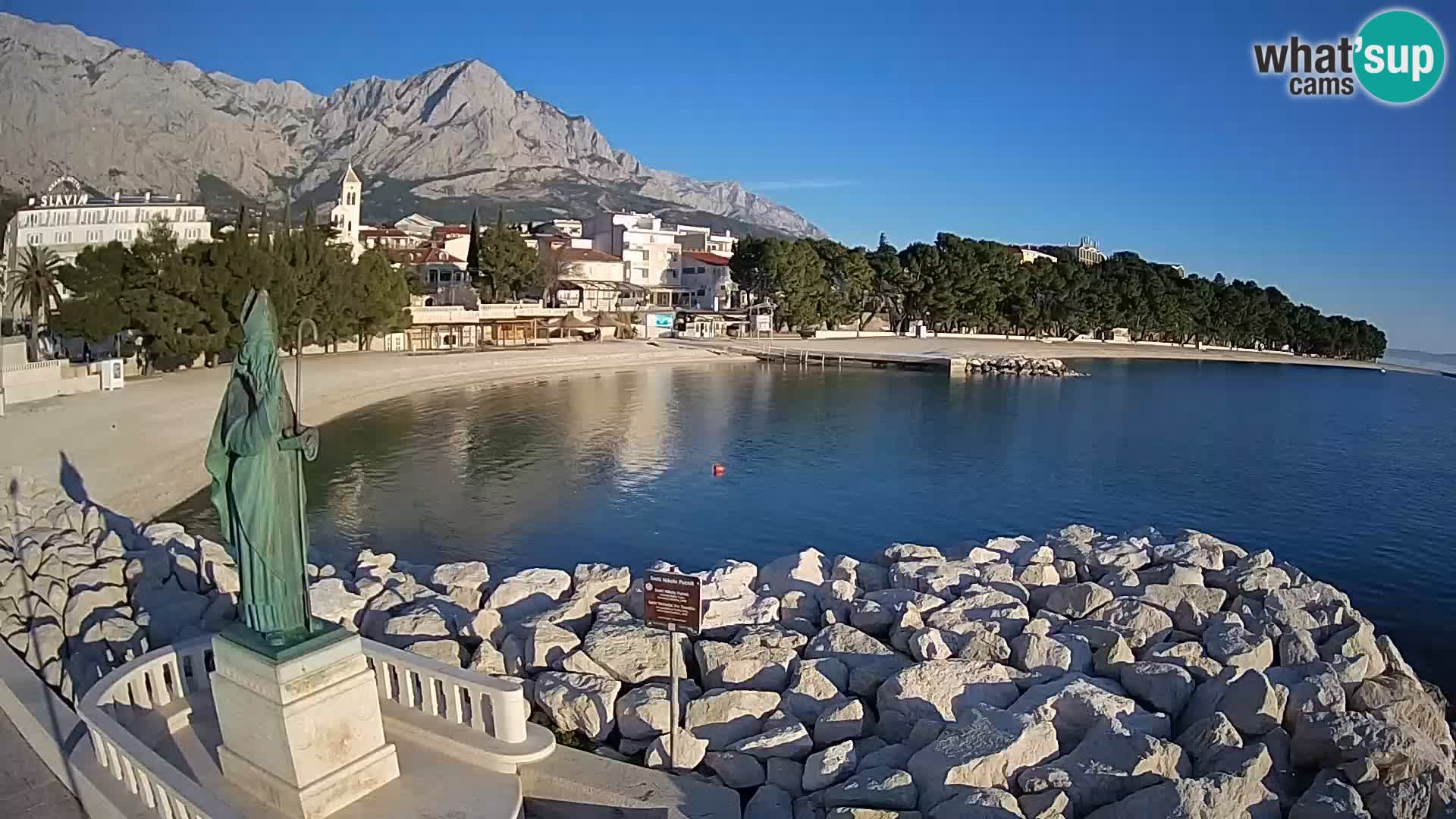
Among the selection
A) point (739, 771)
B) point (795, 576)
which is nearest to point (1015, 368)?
point (795, 576)

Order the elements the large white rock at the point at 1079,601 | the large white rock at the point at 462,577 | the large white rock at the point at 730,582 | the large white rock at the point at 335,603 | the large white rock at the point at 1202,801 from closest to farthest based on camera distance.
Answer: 1. the large white rock at the point at 1202,801
2. the large white rock at the point at 335,603
3. the large white rock at the point at 1079,601
4. the large white rock at the point at 730,582
5. the large white rock at the point at 462,577

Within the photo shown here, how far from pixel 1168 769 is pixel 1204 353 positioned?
95469mm

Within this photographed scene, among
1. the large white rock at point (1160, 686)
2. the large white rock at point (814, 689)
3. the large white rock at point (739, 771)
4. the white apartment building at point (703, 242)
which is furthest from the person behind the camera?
the white apartment building at point (703, 242)

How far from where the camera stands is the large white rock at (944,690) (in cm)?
827

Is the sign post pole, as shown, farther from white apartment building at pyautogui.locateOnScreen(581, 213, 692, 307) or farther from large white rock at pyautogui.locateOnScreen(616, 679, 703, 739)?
white apartment building at pyautogui.locateOnScreen(581, 213, 692, 307)

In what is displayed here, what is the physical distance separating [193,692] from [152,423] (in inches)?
840

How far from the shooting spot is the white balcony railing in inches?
220

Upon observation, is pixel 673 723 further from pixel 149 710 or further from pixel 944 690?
pixel 149 710

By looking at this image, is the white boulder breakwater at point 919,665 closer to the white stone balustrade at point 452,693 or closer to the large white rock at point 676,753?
the large white rock at point 676,753

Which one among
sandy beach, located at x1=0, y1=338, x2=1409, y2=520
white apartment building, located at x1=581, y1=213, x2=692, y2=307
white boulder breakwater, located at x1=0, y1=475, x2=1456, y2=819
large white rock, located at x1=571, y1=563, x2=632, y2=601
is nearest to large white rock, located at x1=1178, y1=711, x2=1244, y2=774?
white boulder breakwater, located at x1=0, y1=475, x2=1456, y2=819

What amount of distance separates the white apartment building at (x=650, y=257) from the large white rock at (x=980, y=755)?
7824 centimetres

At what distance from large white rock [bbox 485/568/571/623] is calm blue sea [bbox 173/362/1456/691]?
420 cm

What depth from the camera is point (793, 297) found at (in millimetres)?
75625

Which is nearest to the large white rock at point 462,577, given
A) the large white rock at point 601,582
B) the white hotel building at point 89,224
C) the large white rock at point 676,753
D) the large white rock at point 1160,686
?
the large white rock at point 601,582
